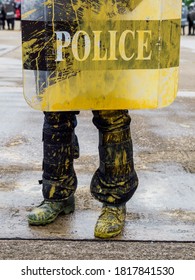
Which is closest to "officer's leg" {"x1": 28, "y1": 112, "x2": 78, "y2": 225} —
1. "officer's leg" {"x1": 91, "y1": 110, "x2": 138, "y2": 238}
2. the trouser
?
the trouser

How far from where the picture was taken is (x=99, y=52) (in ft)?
9.72

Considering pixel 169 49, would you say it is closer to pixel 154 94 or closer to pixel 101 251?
pixel 154 94

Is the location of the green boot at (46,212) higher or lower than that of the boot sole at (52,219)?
higher

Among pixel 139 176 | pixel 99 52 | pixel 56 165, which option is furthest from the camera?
pixel 139 176

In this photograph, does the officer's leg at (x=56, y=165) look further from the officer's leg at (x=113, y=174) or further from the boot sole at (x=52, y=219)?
the officer's leg at (x=113, y=174)

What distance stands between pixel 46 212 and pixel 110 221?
38 centimetres

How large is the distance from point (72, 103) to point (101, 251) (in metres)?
0.74

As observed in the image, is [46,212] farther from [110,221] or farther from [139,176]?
[139,176]

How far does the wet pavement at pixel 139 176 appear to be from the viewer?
11.1 feet

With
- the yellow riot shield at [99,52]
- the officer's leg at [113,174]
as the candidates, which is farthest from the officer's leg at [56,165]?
the yellow riot shield at [99,52]

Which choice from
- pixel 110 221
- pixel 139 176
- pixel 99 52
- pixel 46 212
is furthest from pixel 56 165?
pixel 139 176

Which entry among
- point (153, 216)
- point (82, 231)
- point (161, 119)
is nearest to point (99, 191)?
point (82, 231)

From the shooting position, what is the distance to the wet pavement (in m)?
3.39

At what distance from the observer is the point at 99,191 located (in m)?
3.32
